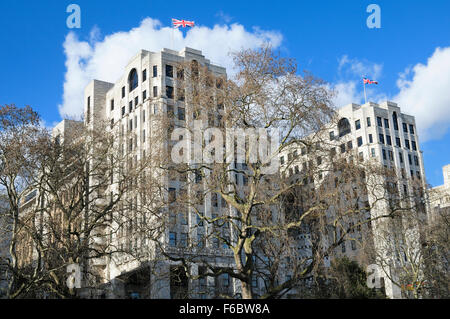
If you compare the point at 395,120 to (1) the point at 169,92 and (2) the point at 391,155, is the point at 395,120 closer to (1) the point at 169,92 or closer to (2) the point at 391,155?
(2) the point at 391,155

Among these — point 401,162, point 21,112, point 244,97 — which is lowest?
point 244,97

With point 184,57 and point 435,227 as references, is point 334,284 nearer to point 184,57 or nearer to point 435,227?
point 435,227

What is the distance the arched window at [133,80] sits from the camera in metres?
80.0

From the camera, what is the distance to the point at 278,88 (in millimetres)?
29469

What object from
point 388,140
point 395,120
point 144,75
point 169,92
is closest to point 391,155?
point 388,140

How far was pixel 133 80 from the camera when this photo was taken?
81.0m


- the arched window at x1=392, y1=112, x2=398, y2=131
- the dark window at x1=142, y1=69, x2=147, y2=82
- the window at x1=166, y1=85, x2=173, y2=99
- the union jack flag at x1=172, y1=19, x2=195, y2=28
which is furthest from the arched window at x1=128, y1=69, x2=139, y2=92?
the arched window at x1=392, y1=112, x2=398, y2=131

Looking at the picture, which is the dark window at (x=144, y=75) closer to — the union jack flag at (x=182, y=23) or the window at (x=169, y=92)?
the window at (x=169, y=92)

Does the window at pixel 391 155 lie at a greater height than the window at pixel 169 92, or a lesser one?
lesser

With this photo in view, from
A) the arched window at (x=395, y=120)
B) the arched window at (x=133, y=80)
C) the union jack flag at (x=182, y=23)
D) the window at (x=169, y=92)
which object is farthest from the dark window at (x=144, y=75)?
the arched window at (x=395, y=120)

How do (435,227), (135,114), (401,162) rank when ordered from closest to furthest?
1. (435,227)
2. (135,114)
3. (401,162)

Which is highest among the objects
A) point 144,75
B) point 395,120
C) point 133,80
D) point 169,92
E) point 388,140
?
point 395,120

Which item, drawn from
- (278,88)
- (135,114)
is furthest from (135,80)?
(278,88)

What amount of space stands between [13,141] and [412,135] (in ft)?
284
